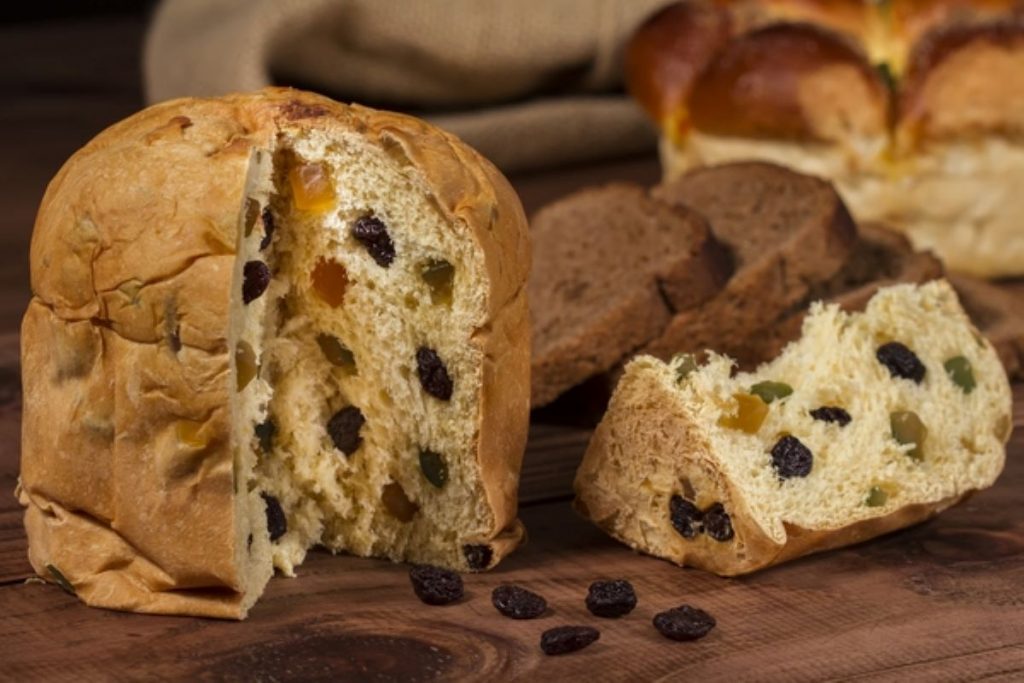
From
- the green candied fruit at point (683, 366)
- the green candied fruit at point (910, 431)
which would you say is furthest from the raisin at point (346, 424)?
the green candied fruit at point (910, 431)

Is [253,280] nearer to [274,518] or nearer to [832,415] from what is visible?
[274,518]

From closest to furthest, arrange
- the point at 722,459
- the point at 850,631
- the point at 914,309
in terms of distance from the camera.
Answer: the point at 850,631 < the point at 722,459 < the point at 914,309

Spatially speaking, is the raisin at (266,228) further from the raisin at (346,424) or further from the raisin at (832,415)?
the raisin at (832,415)

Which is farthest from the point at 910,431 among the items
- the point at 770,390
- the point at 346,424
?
the point at 346,424

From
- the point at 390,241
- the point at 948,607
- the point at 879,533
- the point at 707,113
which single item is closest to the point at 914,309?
the point at 879,533

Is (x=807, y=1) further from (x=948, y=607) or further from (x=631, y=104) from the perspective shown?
(x=948, y=607)

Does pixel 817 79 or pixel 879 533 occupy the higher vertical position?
pixel 817 79

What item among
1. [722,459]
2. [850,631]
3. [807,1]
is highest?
[807,1]
